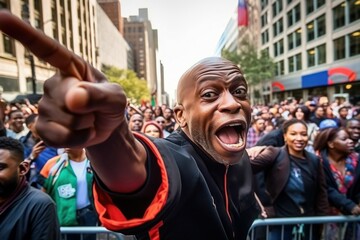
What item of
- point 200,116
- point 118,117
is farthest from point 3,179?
point 118,117

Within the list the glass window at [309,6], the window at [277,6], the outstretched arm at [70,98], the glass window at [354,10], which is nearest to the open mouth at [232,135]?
the outstretched arm at [70,98]

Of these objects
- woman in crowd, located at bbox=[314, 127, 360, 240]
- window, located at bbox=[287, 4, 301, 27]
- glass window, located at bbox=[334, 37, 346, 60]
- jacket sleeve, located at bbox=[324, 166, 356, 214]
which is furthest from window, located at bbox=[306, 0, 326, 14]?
jacket sleeve, located at bbox=[324, 166, 356, 214]

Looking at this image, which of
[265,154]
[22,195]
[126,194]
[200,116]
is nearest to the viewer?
[126,194]

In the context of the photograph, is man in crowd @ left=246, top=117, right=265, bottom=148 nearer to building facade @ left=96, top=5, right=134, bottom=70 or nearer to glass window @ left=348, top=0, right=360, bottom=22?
building facade @ left=96, top=5, right=134, bottom=70

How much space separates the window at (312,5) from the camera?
1080 inches

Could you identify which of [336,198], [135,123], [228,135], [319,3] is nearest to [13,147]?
[228,135]

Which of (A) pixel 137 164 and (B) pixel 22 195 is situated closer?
(A) pixel 137 164

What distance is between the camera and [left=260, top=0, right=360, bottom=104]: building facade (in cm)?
2397

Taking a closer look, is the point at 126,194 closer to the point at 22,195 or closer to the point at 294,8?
the point at 22,195

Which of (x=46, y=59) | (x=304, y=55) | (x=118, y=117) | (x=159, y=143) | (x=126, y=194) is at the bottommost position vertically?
(x=126, y=194)

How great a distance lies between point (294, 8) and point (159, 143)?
116ft

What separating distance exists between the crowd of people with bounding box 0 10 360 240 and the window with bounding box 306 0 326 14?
28407 millimetres

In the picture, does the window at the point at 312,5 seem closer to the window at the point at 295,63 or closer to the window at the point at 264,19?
the window at the point at 295,63

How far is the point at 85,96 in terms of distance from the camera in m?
0.64
